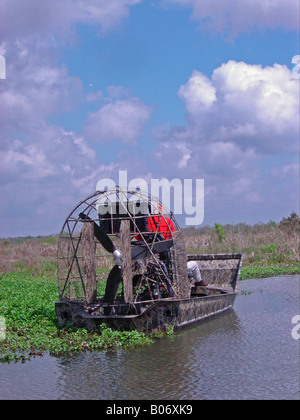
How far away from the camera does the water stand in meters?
7.09

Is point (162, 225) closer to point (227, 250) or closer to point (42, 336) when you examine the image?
point (42, 336)

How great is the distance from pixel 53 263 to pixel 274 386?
1615 centimetres

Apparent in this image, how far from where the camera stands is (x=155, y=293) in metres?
10.5

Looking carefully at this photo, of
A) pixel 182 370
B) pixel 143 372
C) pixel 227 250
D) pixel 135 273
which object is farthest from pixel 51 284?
pixel 227 250

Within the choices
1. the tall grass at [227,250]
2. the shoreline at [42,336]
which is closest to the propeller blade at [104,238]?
the shoreline at [42,336]

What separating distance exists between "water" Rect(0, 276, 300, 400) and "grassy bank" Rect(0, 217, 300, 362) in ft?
1.47

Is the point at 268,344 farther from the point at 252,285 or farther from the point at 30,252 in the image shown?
the point at 30,252

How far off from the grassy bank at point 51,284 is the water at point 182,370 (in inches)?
17.7

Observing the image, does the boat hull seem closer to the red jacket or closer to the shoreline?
the shoreline

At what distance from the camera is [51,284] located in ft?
54.7

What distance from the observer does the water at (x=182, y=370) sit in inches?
279

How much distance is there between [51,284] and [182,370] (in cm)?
937

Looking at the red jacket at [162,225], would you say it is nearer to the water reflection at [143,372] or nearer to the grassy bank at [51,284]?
the water reflection at [143,372]
